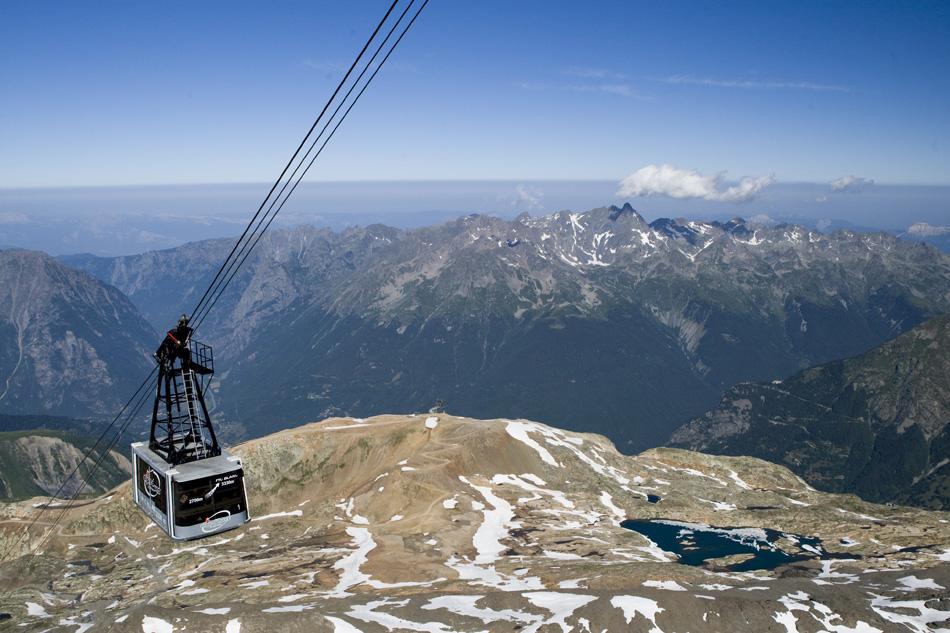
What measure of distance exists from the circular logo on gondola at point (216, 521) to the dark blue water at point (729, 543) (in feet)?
306

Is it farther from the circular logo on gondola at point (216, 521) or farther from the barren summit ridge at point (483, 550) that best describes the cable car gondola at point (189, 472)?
the barren summit ridge at point (483, 550)

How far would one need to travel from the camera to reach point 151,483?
203 ft

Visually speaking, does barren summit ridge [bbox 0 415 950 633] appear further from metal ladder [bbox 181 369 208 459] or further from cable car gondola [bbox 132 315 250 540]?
metal ladder [bbox 181 369 208 459]

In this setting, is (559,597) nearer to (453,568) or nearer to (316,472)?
(453,568)

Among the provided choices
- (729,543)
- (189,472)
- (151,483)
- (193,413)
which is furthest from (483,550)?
(193,413)

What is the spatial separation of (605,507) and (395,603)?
7172 cm

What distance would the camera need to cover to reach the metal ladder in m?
59.2

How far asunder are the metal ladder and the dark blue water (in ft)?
313

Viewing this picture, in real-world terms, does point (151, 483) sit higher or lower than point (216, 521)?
higher

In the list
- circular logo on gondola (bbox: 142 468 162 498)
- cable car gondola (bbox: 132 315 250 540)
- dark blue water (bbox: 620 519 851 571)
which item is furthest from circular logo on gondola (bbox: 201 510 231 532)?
dark blue water (bbox: 620 519 851 571)

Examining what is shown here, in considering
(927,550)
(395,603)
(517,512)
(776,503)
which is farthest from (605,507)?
(395,603)

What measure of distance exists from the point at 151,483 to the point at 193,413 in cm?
957

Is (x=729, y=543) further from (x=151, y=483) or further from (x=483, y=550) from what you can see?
(x=151, y=483)

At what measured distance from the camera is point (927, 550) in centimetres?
12569
